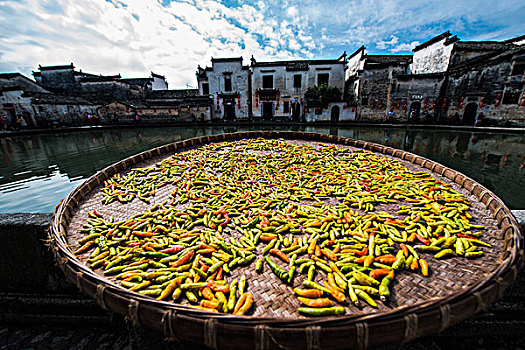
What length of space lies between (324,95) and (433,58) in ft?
40.1

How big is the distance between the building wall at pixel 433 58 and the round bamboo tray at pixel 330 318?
28.1m

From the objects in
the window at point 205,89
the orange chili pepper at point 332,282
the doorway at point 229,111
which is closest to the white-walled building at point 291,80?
the doorway at point 229,111

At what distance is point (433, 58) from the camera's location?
23.7 metres

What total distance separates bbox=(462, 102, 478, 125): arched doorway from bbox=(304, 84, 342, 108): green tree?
1224cm

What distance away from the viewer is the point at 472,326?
134 inches

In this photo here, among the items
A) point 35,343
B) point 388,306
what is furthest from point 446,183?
point 35,343

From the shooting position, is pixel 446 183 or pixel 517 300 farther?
pixel 446 183

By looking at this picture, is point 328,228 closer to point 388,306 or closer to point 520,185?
point 388,306

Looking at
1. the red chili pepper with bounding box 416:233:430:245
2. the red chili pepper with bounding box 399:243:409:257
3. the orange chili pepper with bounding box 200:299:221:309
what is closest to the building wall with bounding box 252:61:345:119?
the red chili pepper with bounding box 416:233:430:245

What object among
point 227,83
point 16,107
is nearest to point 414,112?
point 227,83

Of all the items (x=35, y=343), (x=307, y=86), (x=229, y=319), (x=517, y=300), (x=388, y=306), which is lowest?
(x=35, y=343)

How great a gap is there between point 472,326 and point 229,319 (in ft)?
14.0

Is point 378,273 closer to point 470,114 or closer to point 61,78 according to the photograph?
point 470,114

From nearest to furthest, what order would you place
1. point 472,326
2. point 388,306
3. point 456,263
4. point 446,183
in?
point 388,306 → point 456,263 → point 472,326 → point 446,183
